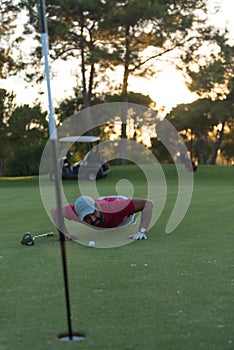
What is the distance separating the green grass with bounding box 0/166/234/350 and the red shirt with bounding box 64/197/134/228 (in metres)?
0.45

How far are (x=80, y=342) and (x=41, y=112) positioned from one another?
3963 centimetres

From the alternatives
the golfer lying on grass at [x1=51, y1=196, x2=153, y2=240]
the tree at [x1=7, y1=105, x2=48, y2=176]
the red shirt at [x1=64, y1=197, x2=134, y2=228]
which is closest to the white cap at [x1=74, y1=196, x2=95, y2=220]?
the golfer lying on grass at [x1=51, y1=196, x2=153, y2=240]

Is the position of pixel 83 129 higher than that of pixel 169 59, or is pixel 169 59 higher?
pixel 169 59

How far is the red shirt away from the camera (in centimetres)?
963

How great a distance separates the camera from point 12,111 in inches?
1736

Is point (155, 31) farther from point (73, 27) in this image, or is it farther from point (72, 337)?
point (72, 337)

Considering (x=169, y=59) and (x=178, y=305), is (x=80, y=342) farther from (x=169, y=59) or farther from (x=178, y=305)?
(x=169, y=59)

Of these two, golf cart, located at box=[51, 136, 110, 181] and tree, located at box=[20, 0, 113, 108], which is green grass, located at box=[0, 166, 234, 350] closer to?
golf cart, located at box=[51, 136, 110, 181]

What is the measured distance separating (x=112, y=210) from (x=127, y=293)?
3.64 m

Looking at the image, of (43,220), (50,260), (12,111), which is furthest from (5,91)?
(50,260)

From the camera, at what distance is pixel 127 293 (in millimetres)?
6062

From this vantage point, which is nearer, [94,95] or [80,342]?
[80,342]

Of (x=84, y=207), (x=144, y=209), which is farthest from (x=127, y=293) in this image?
(x=144, y=209)

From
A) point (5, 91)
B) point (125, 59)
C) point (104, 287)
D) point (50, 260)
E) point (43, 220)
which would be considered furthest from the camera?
point (5, 91)
